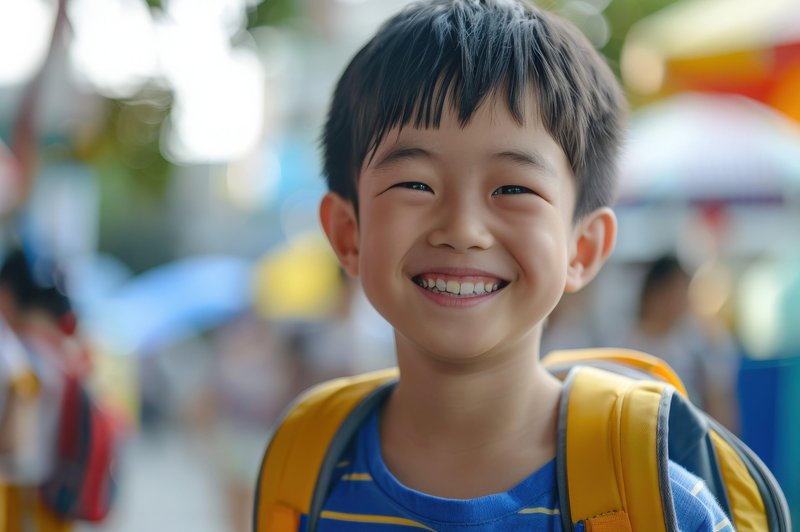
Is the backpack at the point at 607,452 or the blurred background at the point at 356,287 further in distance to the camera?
the blurred background at the point at 356,287

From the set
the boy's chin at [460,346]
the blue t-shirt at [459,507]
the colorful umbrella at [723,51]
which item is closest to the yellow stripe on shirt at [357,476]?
the blue t-shirt at [459,507]

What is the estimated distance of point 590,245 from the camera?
143 cm

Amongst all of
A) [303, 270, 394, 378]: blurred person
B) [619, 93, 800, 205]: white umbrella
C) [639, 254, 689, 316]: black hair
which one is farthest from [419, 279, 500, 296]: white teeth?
[619, 93, 800, 205]: white umbrella

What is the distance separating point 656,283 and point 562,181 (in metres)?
3.05

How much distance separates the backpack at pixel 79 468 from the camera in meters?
2.95

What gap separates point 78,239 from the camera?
10.6 meters

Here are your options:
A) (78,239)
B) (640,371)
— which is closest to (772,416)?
(640,371)

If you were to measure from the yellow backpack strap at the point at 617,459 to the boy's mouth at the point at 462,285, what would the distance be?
0.23 metres

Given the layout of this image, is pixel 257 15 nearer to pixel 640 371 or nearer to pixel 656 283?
pixel 656 283

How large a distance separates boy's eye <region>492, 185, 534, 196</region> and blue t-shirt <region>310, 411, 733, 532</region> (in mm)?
396

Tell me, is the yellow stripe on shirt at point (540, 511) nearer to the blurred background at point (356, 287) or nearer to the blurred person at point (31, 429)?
the blurred background at point (356, 287)

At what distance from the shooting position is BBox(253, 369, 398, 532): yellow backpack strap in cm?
137

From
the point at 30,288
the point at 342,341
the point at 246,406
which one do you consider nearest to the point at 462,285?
the point at 30,288

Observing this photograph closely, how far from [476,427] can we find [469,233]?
1.06 feet
